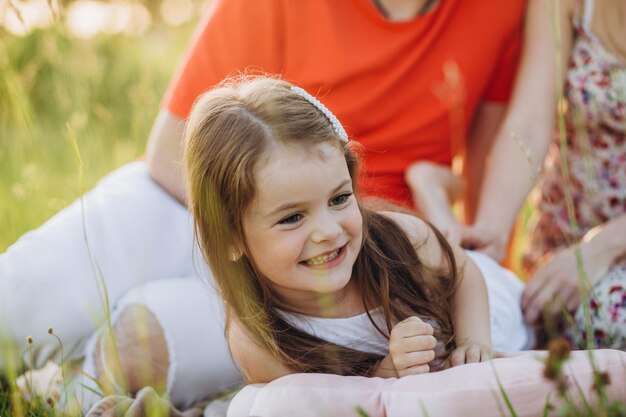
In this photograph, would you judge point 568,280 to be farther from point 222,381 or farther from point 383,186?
point 222,381

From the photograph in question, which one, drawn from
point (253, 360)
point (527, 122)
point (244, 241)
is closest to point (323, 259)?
point (244, 241)

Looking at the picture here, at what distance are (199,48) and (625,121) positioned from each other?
109 centimetres

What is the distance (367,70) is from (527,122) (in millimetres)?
435

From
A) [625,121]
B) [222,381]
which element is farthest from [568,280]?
[222,381]

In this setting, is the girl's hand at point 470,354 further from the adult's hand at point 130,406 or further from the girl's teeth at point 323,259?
the adult's hand at point 130,406

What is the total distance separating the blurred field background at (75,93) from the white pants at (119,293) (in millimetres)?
309

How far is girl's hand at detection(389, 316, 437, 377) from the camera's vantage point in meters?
1.40

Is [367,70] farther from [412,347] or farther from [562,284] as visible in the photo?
[412,347]

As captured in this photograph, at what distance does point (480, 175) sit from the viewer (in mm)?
2309

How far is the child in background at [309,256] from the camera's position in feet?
4.54

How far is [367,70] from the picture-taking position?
2.06 meters

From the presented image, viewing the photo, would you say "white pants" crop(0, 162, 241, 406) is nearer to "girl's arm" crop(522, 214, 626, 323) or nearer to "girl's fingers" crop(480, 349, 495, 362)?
"girl's fingers" crop(480, 349, 495, 362)

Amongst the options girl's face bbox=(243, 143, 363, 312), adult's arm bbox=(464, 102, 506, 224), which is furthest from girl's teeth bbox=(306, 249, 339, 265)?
adult's arm bbox=(464, 102, 506, 224)

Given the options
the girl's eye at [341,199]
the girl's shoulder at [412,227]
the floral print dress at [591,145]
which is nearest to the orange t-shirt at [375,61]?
the floral print dress at [591,145]
